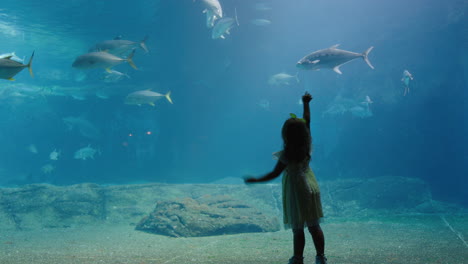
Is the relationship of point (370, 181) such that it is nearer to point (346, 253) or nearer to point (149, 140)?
point (346, 253)

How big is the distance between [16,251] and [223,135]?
2034 cm

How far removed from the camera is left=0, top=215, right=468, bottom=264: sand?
380 cm

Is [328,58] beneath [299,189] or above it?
above

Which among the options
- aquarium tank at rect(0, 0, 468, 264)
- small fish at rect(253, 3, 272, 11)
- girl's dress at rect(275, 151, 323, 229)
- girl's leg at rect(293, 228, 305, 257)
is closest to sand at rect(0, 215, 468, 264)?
aquarium tank at rect(0, 0, 468, 264)

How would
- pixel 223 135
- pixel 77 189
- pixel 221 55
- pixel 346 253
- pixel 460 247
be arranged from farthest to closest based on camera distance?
pixel 223 135 → pixel 221 55 → pixel 77 189 → pixel 460 247 → pixel 346 253

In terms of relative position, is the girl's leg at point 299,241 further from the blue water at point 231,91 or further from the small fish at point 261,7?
the small fish at point 261,7

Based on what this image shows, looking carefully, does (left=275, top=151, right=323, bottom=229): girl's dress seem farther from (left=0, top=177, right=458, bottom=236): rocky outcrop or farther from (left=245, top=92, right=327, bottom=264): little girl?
(left=0, top=177, right=458, bottom=236): rocky outcrop

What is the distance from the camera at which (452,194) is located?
15117 millimetres

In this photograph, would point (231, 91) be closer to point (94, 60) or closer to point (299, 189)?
point (94, 60)

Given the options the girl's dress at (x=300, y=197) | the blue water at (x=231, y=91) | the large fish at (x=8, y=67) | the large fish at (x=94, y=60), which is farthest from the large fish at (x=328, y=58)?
the blue water at (x=231, y=91)

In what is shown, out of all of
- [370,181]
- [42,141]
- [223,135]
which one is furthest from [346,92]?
[42,141]

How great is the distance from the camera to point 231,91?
21719 millimetres

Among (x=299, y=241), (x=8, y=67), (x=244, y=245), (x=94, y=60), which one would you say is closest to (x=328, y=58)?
(x=244, y=245)

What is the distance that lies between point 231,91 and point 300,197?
19.6 meters
